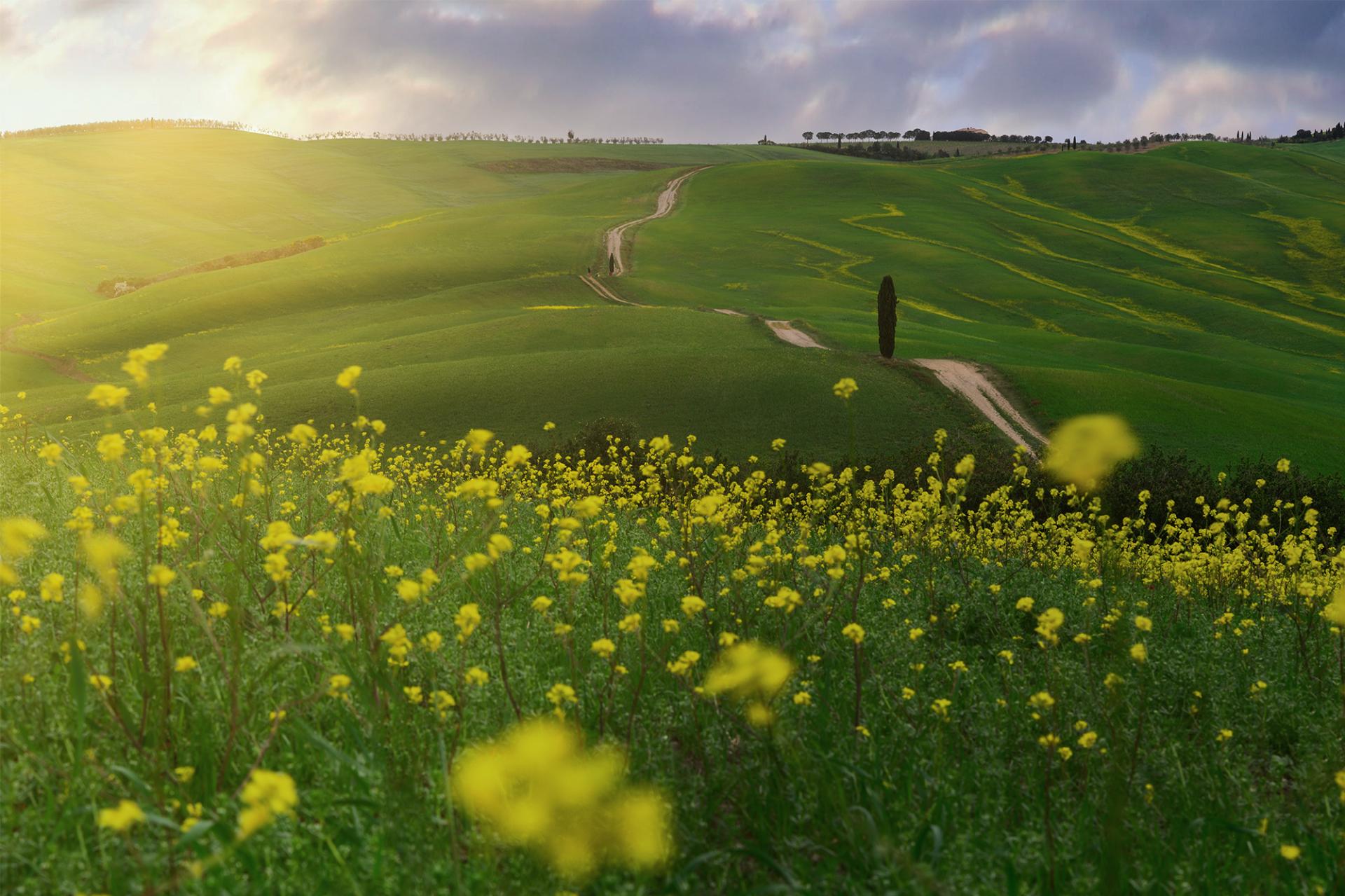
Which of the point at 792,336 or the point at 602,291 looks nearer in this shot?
the point at 792,336

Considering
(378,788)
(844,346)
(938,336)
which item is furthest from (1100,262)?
(378,788)

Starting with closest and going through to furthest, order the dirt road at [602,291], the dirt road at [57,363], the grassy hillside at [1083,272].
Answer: the grassy hillside at [1083,272], the dirt road at [57,363], the dirt road at [602,291]

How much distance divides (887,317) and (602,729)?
36.6 m

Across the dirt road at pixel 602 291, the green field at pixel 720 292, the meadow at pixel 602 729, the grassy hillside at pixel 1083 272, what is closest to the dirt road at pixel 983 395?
the green field at pixel 720 292

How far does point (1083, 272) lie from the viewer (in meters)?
81.3

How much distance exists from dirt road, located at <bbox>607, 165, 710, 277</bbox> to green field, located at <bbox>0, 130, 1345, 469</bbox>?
8.33 feet

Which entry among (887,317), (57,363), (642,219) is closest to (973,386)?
(887,317)

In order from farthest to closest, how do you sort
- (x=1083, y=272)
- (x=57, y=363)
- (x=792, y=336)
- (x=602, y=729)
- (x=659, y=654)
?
(x=1083, y=272)
(x=57, y=363)
(x=792, y=336)
(x=659, y=654)
(x=602, y=729)

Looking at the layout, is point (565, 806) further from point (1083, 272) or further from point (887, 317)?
point (1083, 272)

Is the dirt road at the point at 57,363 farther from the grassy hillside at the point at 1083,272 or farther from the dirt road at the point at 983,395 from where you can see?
the dirt road at the point at 983,395

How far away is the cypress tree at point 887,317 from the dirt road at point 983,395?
1584 mm

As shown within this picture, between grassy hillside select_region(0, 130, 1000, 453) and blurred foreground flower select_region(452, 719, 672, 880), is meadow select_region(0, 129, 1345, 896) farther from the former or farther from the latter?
grassy hillside select_region(0, 130, 1000, 453)

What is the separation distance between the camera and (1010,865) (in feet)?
12.8

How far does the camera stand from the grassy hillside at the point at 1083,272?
37.5 meters
